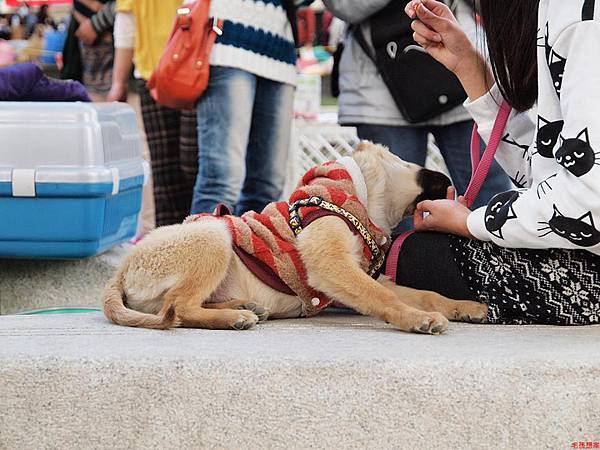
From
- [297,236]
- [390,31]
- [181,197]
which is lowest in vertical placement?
[181,197]

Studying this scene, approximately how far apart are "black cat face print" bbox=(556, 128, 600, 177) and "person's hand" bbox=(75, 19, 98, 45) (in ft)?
13.9

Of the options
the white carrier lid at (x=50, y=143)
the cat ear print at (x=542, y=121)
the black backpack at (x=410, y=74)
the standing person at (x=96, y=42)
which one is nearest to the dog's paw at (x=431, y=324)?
the cat ear print at (x=542, y=121)

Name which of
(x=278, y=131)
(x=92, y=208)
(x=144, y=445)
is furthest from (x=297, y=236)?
(x=278, y=131)

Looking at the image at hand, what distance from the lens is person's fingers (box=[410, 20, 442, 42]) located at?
2.53m

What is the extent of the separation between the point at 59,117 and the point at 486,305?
1722mm

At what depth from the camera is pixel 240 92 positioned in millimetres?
3795

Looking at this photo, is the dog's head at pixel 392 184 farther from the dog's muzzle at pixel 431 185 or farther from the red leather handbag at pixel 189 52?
the red leather handbag at pixel 189 52

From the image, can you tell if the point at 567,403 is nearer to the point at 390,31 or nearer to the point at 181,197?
the point at 390,31

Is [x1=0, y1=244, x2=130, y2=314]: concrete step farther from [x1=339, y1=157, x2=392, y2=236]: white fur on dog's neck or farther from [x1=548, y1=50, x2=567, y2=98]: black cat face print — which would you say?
[x1=548, y1=50, x2=567, y2=98]: black cat face print

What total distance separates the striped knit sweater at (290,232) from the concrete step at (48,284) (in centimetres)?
125

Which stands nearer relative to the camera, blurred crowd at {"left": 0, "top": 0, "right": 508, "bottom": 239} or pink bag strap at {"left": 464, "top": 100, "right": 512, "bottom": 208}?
pink bag strap at {"left": 464, "top": 100, "right": 512, "bottom": 208}

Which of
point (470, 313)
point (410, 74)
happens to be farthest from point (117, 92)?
point (470, 313)

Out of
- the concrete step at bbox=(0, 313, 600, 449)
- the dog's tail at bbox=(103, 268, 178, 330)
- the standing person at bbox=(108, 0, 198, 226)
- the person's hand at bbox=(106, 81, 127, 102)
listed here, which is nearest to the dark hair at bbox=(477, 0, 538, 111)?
the concrete step at bbox=(0, 313, 600, 449)

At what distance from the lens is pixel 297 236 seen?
2320mm
